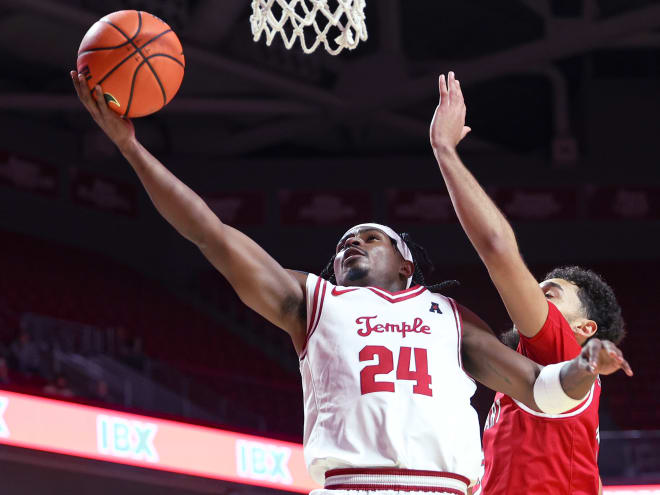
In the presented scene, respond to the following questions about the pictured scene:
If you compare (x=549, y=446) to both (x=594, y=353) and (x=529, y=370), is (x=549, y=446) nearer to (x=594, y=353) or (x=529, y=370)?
(x=529, y=370)

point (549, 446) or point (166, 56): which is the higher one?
point (166, 56)

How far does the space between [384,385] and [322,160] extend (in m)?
13.4

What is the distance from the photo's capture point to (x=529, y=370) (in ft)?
10.5

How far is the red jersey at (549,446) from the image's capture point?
3.23 metres

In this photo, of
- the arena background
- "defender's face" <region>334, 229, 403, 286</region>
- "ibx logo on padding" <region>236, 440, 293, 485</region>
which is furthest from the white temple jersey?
the arena background

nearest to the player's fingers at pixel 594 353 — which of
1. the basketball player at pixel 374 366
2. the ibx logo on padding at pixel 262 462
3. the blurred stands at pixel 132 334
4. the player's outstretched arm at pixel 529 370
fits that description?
the player's outstretched arm at pixel 529 370

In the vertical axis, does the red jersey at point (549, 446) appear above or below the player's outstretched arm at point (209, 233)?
below

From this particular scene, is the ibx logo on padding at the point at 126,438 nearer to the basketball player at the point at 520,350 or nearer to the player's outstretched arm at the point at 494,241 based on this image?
the basketball player at the point at 520,350

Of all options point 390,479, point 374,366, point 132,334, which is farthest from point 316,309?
point 132,334

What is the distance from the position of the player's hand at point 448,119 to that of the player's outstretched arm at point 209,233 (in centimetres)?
62

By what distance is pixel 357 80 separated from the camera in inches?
555

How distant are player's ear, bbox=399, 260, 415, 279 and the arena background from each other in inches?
357

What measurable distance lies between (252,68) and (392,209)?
139 inches

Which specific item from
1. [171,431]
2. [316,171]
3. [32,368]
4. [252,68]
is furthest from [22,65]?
[171,431]
